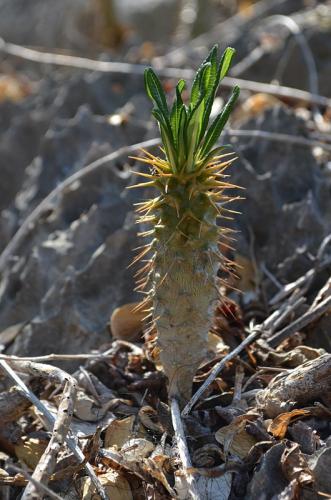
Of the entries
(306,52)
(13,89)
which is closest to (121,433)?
(306,52)

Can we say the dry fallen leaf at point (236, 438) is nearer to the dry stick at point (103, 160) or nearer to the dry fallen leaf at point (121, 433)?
the dry fallen leaf at point (121, 433)

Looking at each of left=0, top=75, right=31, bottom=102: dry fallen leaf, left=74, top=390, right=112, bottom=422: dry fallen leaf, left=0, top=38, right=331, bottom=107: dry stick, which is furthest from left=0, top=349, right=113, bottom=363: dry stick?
left=0, top=75, right=31, bottom=102: dry fallen leaf

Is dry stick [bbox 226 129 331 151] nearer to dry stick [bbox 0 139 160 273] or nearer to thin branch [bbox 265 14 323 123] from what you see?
dry stick [bbox 0 139 160 273]

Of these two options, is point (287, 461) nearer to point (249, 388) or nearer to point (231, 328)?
point (249, 388)

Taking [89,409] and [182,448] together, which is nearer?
[182,448]

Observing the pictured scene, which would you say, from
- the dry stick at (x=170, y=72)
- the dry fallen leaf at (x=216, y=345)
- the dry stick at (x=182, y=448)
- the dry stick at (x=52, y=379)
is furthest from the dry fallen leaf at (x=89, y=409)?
the dry stick at (x=170, y=72)

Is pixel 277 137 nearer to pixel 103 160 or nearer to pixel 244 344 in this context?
pixel 103 160
